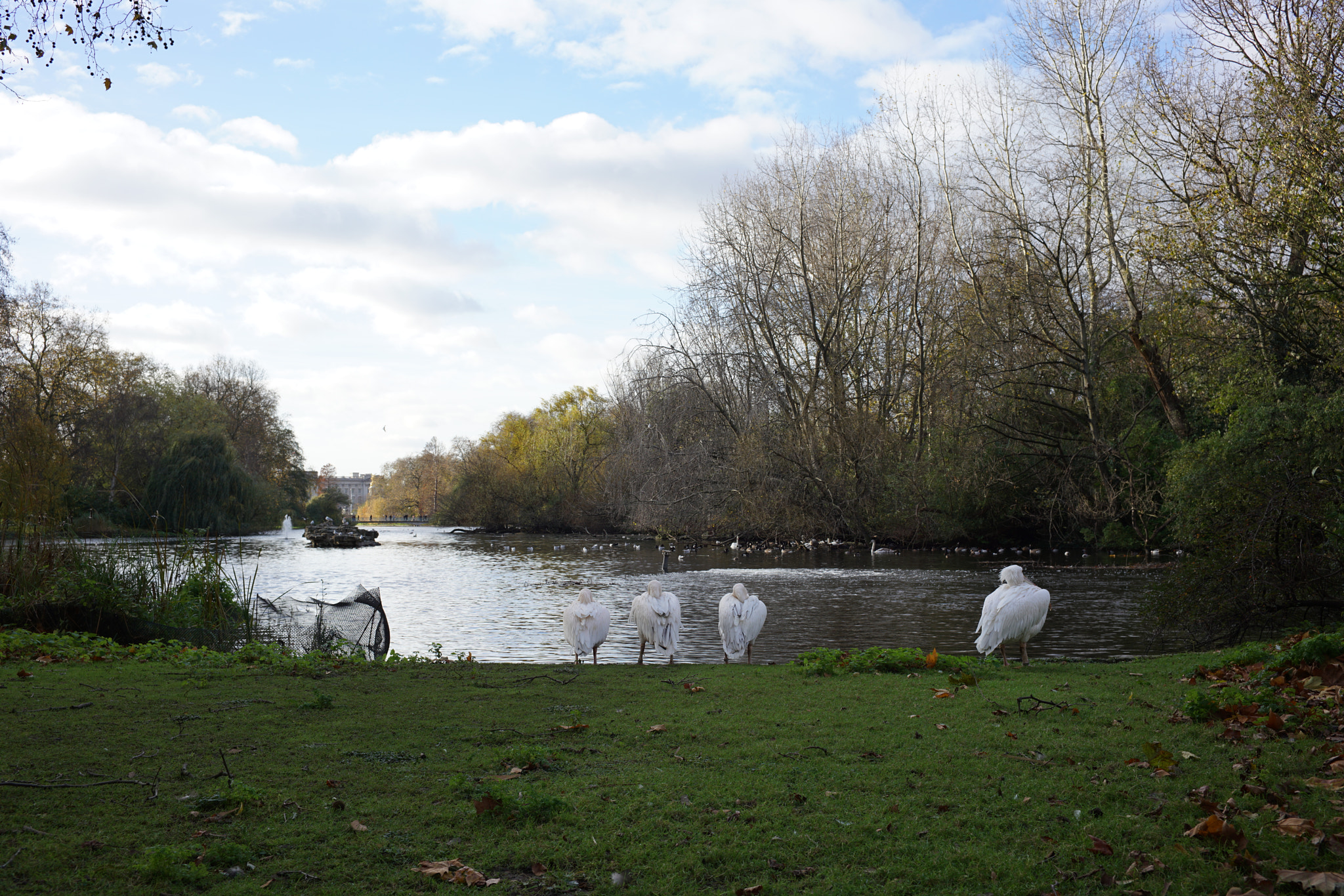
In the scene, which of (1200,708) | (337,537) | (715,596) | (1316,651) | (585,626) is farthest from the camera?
(337,537)

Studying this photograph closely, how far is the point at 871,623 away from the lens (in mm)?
17156

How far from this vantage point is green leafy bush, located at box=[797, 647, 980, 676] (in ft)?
33.0

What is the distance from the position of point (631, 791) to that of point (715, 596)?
17.3m

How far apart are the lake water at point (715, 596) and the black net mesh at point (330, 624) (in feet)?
3.27

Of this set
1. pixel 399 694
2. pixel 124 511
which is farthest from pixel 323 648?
pixel 124 511

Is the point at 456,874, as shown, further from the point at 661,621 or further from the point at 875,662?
the point at 661,621

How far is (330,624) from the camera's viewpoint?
43.1 feet

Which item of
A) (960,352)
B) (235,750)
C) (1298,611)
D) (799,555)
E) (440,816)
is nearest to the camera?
(440,816)

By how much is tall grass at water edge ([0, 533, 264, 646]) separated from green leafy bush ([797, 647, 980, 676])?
28.4 feet

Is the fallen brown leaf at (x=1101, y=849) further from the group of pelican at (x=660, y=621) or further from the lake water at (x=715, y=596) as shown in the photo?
the lake water at (x=715, y=596)

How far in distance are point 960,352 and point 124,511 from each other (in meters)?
41.3

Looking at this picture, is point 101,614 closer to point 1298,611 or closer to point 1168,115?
point 1298,611

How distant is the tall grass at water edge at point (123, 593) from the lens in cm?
1327

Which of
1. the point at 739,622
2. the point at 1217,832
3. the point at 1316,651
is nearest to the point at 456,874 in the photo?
the point at 1217,832
